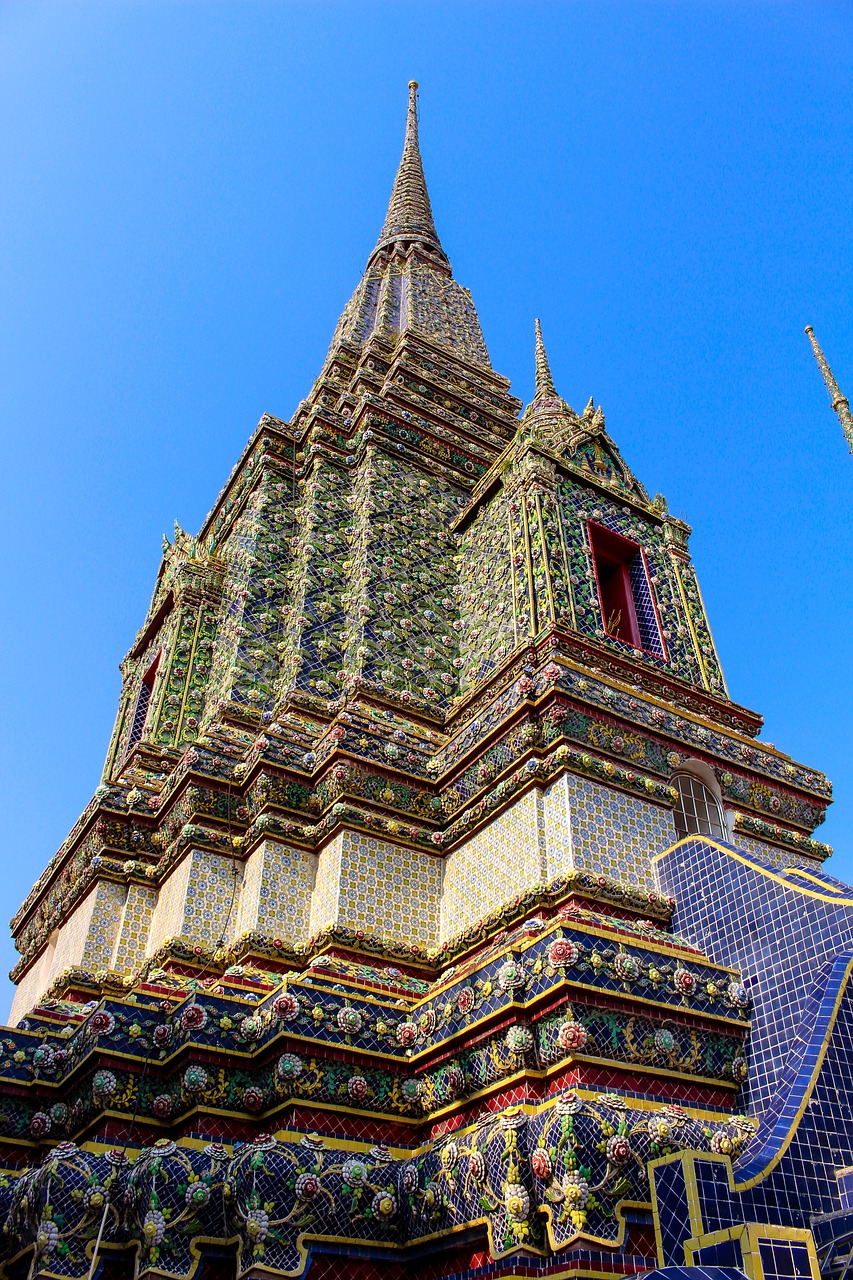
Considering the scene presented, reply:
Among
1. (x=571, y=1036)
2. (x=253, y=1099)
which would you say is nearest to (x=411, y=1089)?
(x=253, y=1099)

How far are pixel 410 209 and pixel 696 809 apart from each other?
62.2ft

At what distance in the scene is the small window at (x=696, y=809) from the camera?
385 inches

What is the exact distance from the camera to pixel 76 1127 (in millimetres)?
7734

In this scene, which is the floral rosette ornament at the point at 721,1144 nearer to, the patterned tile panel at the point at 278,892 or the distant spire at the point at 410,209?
the patterned tile panel at the point at 278,892

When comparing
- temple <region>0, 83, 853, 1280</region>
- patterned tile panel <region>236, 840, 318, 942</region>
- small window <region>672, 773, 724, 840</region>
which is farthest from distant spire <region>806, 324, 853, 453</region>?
patterned tile panel <region>236, 840, 318, 942</region>

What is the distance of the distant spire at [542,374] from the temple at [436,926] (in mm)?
518

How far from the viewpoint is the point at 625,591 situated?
1250 centimetres

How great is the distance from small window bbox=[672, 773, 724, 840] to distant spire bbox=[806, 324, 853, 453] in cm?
760

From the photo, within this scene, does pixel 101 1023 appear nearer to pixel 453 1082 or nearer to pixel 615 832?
pixel 453 1082

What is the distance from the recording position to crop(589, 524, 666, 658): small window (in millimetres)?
11836

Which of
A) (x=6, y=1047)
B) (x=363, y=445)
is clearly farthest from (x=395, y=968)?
(x=363, y=445)

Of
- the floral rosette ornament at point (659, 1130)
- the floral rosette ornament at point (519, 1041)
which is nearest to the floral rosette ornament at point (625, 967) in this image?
the floral rosette ornament at point (519, 1041)

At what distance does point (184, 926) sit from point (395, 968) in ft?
6.94

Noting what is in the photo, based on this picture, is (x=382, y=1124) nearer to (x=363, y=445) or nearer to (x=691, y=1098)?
(x=691, y=1098)
